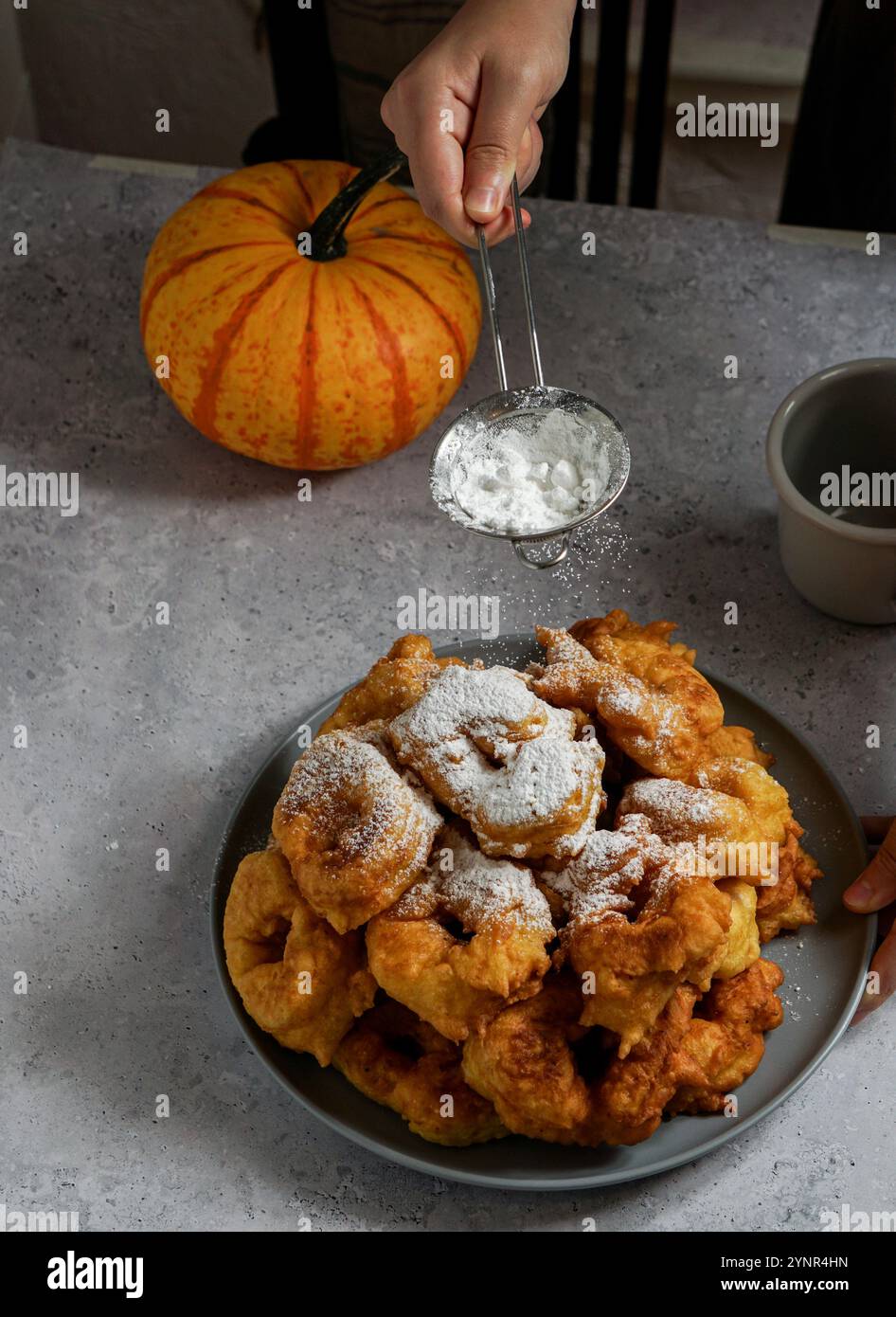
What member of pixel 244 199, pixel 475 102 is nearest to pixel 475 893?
pixel 475 102

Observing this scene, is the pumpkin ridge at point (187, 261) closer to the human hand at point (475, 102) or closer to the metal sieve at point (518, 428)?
Result: the human hand at point (475, 102)

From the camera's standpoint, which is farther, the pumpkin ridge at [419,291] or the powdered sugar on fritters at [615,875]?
the pumpkin ridge at [419,291]

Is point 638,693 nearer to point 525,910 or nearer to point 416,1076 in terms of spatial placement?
point 525,910

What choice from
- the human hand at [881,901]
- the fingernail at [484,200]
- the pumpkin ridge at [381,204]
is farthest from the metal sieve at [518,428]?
the human hand at [881,901]

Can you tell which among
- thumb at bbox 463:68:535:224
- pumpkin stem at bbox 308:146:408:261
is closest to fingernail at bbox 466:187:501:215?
thumb at bbox 463:68:535:224

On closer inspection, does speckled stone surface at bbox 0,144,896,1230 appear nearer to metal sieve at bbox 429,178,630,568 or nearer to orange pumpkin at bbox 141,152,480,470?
orange pumpkin at bbox 141,152,480,470

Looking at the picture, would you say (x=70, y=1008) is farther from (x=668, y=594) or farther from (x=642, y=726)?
(x=668, y=594)
